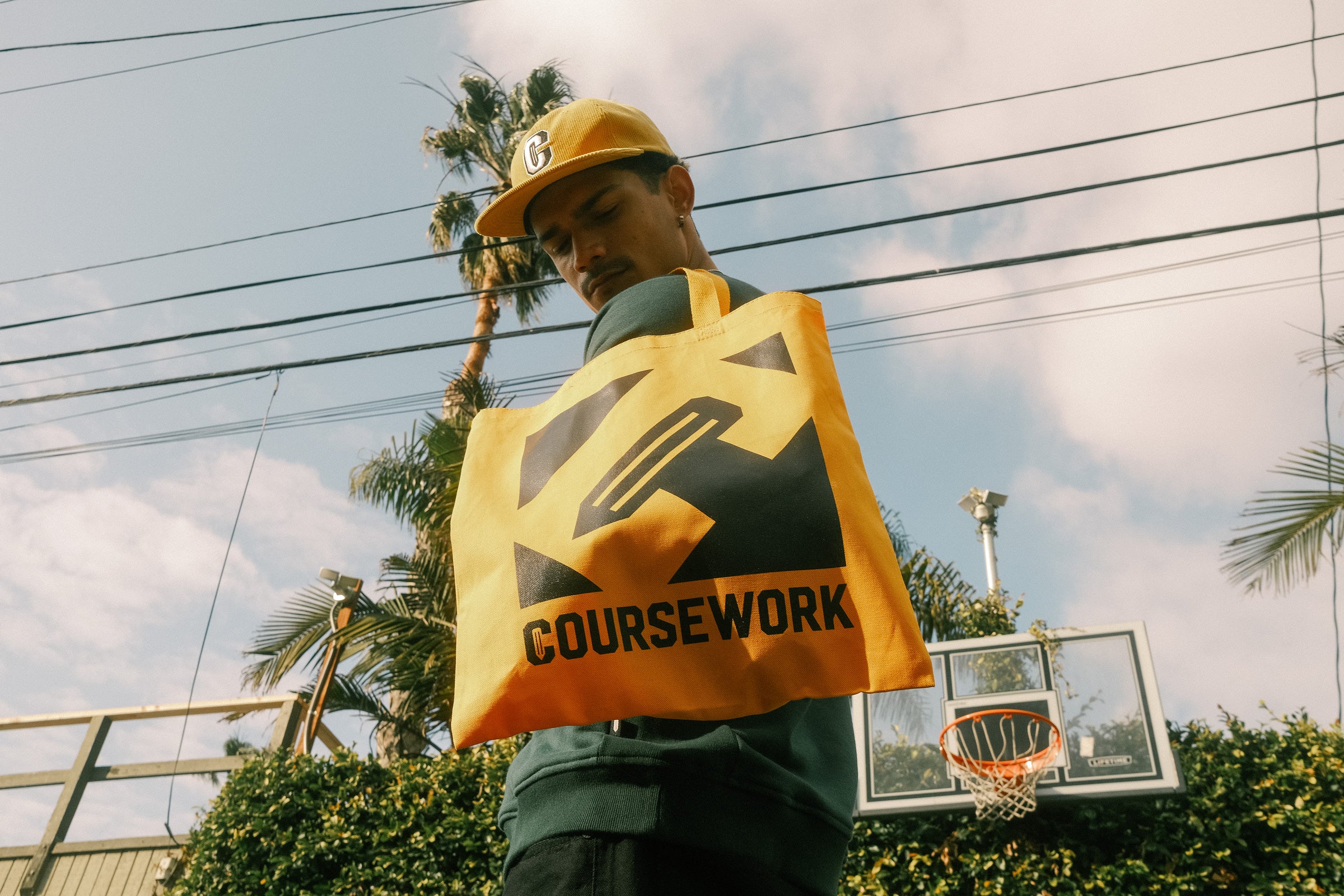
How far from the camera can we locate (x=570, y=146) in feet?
5.31

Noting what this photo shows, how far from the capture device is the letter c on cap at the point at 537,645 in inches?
42.1

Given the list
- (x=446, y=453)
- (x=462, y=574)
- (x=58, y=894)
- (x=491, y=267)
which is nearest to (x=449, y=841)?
(x=446, y=453)

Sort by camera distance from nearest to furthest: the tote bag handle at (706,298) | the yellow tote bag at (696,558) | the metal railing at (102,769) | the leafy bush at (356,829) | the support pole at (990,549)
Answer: the yellow tote bag at (696,558), the tote bag handle at (706,298), the leafy bush at (356,829), the metal railing at (102,769), the support pole at (990,549)

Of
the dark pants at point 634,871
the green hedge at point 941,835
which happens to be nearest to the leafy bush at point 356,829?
the green hedge at point 941,835

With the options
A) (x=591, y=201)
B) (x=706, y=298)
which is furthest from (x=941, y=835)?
(x=706, y=298)

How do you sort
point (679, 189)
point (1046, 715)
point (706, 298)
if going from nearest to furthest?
point (706, 298)
point (679, 189)
point (1046, 715)

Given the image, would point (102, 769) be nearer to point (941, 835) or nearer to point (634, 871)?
point (941, 835)

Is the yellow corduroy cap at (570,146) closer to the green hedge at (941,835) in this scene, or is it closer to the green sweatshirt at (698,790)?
the green sweatshirt at (698,790)

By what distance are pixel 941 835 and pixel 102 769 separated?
25.5ft

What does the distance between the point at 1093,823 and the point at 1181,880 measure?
0.62 metres

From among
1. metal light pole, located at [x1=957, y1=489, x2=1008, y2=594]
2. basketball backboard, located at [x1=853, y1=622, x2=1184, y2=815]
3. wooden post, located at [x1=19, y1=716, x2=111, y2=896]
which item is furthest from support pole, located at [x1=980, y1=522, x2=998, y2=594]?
wooden post, located at [x1=19, y1=716, x2=111, y2=896]

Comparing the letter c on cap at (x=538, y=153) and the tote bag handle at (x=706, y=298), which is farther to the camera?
the letter c on cap at (x=538, y=153)

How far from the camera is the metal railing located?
845cm

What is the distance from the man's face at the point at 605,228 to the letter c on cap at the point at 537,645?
0.75 m
